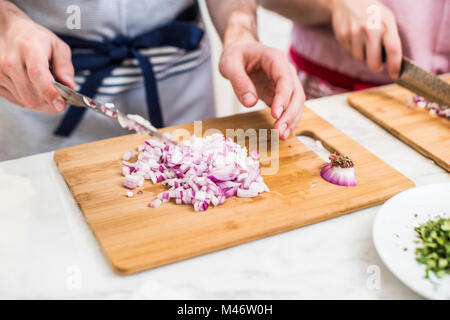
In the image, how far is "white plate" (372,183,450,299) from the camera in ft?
2.19

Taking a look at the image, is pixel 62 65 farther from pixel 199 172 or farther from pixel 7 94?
pixel 199 172

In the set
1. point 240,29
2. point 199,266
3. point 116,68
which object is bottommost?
point 199,266

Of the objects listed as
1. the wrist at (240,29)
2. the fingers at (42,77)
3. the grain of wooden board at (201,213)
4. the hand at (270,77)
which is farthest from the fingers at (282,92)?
the fingers at (42,77)

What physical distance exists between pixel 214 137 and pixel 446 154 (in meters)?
0.55

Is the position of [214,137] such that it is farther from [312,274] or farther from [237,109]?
[237,109]

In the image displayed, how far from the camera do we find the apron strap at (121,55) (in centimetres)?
131

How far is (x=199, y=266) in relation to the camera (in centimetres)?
77

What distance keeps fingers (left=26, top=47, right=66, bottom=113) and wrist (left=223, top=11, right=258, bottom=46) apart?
0.54 meters

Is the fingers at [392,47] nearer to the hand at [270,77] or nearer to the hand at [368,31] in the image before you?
the hand at [368,31]

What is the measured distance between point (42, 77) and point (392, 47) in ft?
3.11

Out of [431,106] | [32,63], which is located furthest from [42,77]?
[431,106]

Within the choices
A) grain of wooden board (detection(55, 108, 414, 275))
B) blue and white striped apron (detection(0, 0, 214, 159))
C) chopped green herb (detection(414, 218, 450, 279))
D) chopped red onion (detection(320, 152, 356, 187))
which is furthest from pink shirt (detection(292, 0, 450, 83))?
chopped green herb (detection(414, 218, 450, 279))

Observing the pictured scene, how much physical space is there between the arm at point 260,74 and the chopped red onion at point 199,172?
120 millimetres

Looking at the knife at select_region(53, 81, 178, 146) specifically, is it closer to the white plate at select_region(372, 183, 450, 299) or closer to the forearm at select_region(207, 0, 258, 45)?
the white plate at select_region(372, 183, 450, 299)
